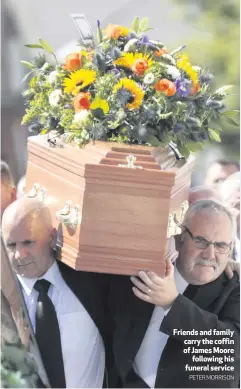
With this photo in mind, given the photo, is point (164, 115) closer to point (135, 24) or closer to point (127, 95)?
point (127, 95)

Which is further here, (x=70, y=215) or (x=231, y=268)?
(x=231, y=268)

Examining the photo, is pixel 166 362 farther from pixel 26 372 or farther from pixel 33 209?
pixel 33 209

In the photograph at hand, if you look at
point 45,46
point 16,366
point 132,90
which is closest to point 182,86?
point 132,90

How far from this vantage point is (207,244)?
114 inches

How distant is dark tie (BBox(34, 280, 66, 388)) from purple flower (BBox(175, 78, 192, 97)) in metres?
0.85

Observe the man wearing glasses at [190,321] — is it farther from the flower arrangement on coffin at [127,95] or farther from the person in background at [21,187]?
the person in background at [21,187]

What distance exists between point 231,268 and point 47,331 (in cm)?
73

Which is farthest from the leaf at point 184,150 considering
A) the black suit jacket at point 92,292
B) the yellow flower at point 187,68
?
the black suit jacket at point 92,292

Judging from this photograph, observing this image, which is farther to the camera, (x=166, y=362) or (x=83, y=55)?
(x=166, y=362)

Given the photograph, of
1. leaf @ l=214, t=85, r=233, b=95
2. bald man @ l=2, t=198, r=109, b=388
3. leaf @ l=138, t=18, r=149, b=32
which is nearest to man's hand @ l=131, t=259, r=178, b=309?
bald man @ l=2, t=198, r=109, b=388

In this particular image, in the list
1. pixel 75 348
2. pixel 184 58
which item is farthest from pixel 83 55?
pixel 75 348

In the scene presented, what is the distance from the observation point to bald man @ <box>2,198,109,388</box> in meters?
2.96

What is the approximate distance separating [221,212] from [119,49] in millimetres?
689

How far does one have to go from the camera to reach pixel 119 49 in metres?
2.79
